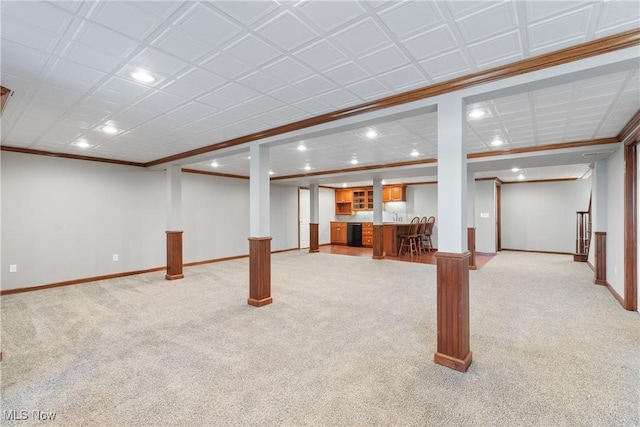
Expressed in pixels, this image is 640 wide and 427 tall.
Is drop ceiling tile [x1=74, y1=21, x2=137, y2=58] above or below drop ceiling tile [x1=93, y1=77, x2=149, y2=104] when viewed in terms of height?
above

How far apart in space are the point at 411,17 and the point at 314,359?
2566 mm

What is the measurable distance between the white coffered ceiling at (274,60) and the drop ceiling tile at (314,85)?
0.06 ft

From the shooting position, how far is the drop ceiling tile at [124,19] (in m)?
1.59

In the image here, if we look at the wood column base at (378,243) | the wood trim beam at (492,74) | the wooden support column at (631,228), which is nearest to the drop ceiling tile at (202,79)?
the wood trim beam at (492,74)

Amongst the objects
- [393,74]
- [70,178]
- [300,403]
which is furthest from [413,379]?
[70,178]

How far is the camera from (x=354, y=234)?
37.2ft

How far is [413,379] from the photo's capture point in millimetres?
2248

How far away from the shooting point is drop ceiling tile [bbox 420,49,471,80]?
6.73 ft

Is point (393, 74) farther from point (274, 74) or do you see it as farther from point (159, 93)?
point (159, 93)

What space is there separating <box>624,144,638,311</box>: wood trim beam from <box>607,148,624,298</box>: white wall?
305 mm

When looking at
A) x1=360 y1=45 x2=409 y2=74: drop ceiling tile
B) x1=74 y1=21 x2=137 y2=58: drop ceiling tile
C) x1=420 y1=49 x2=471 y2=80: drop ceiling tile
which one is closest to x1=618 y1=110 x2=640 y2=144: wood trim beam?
x1=420 y1=49 x2=471 y2=80: drop ceiling tile

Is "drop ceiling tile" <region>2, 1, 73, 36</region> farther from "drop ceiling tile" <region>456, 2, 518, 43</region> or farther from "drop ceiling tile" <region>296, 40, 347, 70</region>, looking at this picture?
"drop ceiling tile" <region>456, 2, 518, 43</region>

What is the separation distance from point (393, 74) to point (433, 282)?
13.0ft

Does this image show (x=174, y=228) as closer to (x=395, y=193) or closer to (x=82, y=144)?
(x=82, y=144)
